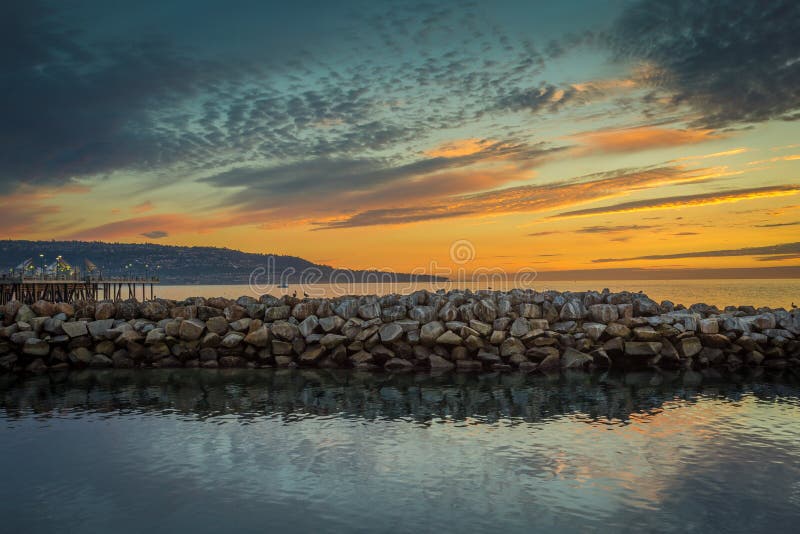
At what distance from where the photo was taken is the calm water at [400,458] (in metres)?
Answer: 7.71

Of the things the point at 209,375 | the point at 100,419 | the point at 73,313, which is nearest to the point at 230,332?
the point at 209,375

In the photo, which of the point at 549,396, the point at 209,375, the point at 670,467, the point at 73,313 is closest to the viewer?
the point at 670,467

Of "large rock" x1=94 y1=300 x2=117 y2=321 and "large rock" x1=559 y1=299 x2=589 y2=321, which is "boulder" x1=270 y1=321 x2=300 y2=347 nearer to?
"large rock" x1=94 y1=300 x2=117 y2=321

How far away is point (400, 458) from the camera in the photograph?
994 centimetres

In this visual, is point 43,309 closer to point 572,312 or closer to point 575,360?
point 575,360

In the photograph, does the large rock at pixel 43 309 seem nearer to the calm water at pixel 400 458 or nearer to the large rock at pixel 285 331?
the calm water at pixel 400 458

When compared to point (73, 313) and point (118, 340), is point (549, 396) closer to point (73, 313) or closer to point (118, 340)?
point (118, 340)

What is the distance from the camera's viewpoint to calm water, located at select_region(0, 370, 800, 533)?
771cm

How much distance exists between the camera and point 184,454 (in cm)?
1019

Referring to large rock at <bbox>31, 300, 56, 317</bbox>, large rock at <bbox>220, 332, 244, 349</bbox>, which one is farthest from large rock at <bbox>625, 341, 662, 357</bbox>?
large rock at <bbox>31, 300, 56, 317</bbox>

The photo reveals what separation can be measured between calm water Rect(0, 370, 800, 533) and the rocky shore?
3201 millimetres

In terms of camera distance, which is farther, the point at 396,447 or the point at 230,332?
the point at 230,332

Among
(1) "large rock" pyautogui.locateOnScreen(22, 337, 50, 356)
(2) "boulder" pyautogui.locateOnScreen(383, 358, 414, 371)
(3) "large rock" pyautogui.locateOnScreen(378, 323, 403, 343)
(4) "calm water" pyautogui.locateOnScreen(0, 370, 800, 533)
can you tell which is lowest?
(4) "calm water" pyautogui.locateOnScreen(0, 370, 800, 533)

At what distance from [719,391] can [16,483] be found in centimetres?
1501
